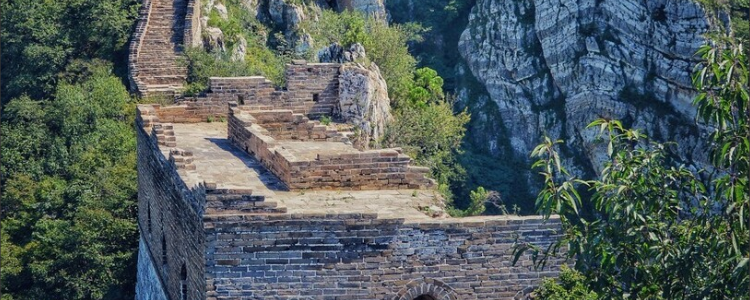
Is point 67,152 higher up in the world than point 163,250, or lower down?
lower down

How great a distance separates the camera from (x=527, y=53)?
237 ft

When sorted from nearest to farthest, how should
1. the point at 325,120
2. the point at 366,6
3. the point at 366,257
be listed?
the point at 366,257 < the point at 325,120 < the point at 366,6

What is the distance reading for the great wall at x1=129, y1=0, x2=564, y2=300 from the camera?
21.2 m

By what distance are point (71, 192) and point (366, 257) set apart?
1907cm

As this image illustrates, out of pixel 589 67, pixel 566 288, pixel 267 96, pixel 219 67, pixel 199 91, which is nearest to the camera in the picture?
pixel 566 288

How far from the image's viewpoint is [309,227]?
837 inches

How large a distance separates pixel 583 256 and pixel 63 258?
19502 mm

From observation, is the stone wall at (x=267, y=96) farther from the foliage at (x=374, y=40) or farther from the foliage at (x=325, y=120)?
the foliage at (x=374, y=40)

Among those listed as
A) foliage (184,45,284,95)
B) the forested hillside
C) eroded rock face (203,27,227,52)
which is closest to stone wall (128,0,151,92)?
the forested hillside

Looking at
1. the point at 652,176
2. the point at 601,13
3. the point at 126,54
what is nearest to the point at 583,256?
the point at 652,176

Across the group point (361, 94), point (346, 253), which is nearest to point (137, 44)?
point (361, 94)

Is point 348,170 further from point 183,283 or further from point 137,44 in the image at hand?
point 137,44

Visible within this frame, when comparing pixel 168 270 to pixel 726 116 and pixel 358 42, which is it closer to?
pixel 726 116

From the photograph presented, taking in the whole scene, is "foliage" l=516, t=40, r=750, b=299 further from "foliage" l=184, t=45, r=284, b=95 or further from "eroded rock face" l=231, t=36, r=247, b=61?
"eroded rock face" l=231, t=36, r=247, b=61
